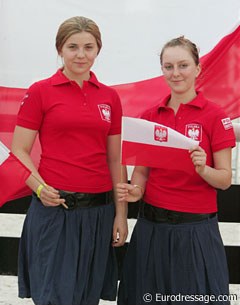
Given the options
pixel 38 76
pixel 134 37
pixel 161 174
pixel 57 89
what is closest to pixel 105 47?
pixel 134 37

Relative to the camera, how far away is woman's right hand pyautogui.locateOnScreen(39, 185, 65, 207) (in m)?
2.20

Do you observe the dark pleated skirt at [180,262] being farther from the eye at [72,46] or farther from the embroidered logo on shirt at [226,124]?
the eye at [72,46]

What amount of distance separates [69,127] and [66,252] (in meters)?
0.54

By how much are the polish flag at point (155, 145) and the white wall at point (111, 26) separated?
2.72ft

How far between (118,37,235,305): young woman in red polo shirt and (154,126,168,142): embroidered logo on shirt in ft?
0.39

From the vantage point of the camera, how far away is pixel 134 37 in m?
2.84

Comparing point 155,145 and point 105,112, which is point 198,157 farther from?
point 105,112

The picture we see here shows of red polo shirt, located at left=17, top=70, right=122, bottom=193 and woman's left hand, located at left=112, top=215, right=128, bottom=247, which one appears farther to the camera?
woman's left hand, located at left=112, top=215, right=128, bottom=247

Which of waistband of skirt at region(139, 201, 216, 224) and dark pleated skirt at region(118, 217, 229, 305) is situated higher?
waistband of skirt at region(139, 201, 216, 224)

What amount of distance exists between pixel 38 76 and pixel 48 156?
2.36ft

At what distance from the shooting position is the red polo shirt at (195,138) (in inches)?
86.4

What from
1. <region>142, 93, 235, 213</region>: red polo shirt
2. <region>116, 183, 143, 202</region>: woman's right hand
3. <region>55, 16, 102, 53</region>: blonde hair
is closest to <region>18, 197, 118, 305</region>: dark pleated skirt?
<region>116, 183, 143, 202</region>: woman's right hand

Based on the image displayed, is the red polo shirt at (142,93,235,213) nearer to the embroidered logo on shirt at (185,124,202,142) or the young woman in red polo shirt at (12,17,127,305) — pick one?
the embroidered logo on shirt at (185,124,202,142)

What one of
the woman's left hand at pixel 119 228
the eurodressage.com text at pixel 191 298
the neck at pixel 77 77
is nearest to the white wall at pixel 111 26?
the neck at pixel 77 77
